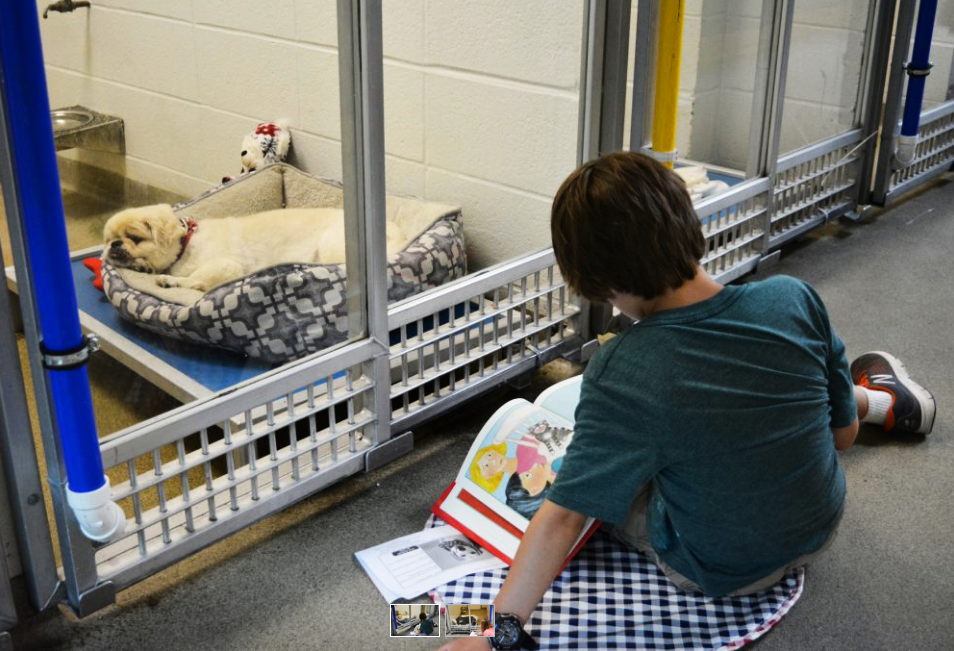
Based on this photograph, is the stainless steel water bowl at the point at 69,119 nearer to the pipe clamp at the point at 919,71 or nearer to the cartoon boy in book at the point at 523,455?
the cartoon boy in book at the point at 523,455

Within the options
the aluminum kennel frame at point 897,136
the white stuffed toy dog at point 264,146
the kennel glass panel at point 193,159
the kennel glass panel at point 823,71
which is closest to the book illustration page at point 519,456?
the kennel glass panel at point 193,159

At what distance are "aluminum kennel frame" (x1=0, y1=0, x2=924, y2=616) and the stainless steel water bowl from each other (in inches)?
5.5

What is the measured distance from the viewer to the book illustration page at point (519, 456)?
185 cm

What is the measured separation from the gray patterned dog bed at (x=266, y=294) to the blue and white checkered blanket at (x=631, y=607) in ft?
1.79

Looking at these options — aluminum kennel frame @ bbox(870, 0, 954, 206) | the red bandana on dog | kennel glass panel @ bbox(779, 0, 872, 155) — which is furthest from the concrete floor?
aluminum kennel frame @ bbox(870, 0, 954, 206)

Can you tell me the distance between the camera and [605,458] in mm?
1485

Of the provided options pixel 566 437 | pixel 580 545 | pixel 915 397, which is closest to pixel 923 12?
pixel 915 397

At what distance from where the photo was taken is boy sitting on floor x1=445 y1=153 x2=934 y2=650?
1.44 m

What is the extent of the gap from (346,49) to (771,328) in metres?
0.88

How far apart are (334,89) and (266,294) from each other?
1.28ft

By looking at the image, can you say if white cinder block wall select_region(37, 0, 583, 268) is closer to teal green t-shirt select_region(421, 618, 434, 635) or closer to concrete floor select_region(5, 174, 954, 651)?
concrete floor select_region(5, 174, 954, 651)

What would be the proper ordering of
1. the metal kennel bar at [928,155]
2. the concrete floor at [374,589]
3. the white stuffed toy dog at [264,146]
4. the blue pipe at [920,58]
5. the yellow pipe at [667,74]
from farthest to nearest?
the metal kennel bar at [928,155] → the blue pipe at [920,58] → the yellow pipe at [667,74] → the white stuffed toy dog at [264,146] → the concrete floor at [374,589]

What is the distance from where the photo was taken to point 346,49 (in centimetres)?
179

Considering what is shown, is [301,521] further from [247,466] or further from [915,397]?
[915,397]
